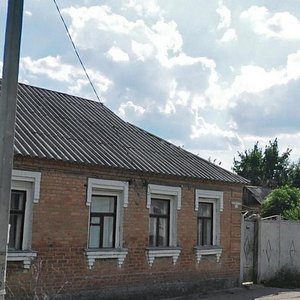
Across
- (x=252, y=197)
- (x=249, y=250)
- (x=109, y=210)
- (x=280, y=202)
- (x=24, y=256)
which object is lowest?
(x=24, y=256)

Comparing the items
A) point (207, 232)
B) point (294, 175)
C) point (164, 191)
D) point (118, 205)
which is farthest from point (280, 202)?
point (294, 175)

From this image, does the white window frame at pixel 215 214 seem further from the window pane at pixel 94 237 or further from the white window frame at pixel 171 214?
the window pane at pixel 94 237

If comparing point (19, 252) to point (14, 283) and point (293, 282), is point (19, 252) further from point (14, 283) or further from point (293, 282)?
point (293, 282)

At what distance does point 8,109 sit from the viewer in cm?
609

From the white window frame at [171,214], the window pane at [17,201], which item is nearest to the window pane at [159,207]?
the white window frame at [171,214]

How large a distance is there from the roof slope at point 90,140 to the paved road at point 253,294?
130 inches

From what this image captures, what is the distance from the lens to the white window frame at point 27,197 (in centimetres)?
1158

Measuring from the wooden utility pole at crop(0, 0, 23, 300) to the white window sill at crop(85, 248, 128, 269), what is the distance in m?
7.09

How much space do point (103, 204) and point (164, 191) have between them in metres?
1.93

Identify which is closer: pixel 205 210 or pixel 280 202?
pixel 205 210

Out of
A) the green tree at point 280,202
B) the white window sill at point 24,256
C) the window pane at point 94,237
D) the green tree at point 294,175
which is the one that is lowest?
the white window sill at point 24,256

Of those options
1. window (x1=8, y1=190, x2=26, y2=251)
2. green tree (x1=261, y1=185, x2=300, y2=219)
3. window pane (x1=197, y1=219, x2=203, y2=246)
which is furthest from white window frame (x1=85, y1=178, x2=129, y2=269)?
green tree (x1=261, y1=185, x2=300, y2=219)

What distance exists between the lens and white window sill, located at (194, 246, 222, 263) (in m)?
15.8

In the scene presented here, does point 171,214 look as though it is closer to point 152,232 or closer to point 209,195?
point 152,232
